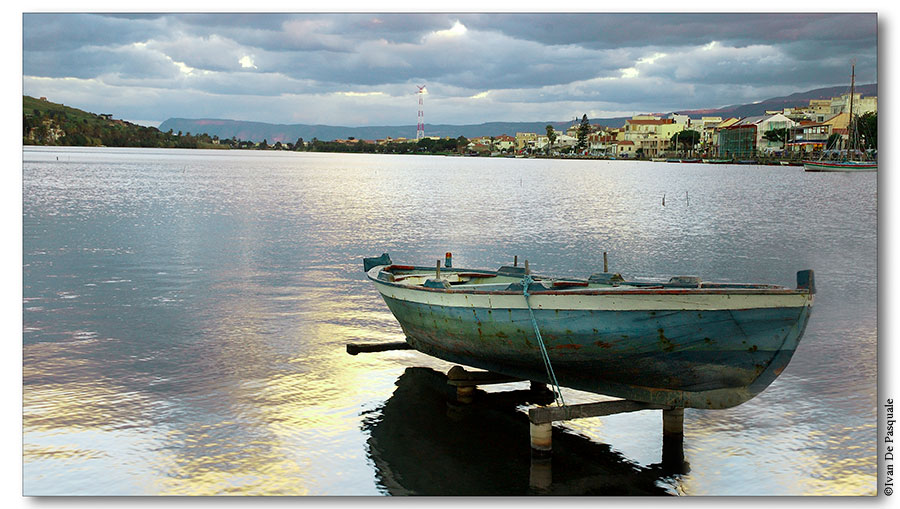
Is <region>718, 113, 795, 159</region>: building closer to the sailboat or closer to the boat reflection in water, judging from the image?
the sailboat

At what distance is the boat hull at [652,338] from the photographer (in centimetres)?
847

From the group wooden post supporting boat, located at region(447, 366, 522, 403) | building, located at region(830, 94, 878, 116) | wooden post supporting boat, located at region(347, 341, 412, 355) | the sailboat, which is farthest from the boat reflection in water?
the sailboat

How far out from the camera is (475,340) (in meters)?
10.2

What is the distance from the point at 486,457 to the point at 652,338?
225cm

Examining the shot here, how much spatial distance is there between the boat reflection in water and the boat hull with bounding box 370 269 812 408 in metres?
0.71

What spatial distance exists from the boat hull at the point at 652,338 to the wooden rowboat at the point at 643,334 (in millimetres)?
10

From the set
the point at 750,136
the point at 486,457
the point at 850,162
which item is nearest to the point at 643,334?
the point at 486,457

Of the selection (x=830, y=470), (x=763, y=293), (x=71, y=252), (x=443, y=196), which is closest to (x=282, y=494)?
(x=763, y=293)

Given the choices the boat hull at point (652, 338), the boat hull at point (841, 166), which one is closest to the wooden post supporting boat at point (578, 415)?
the boat hull at point (652, 338)

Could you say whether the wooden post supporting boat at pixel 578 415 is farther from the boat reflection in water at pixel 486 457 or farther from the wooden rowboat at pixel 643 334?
the wooden rowboat at pixel 643 334

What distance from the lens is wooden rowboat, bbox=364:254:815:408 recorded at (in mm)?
8461
